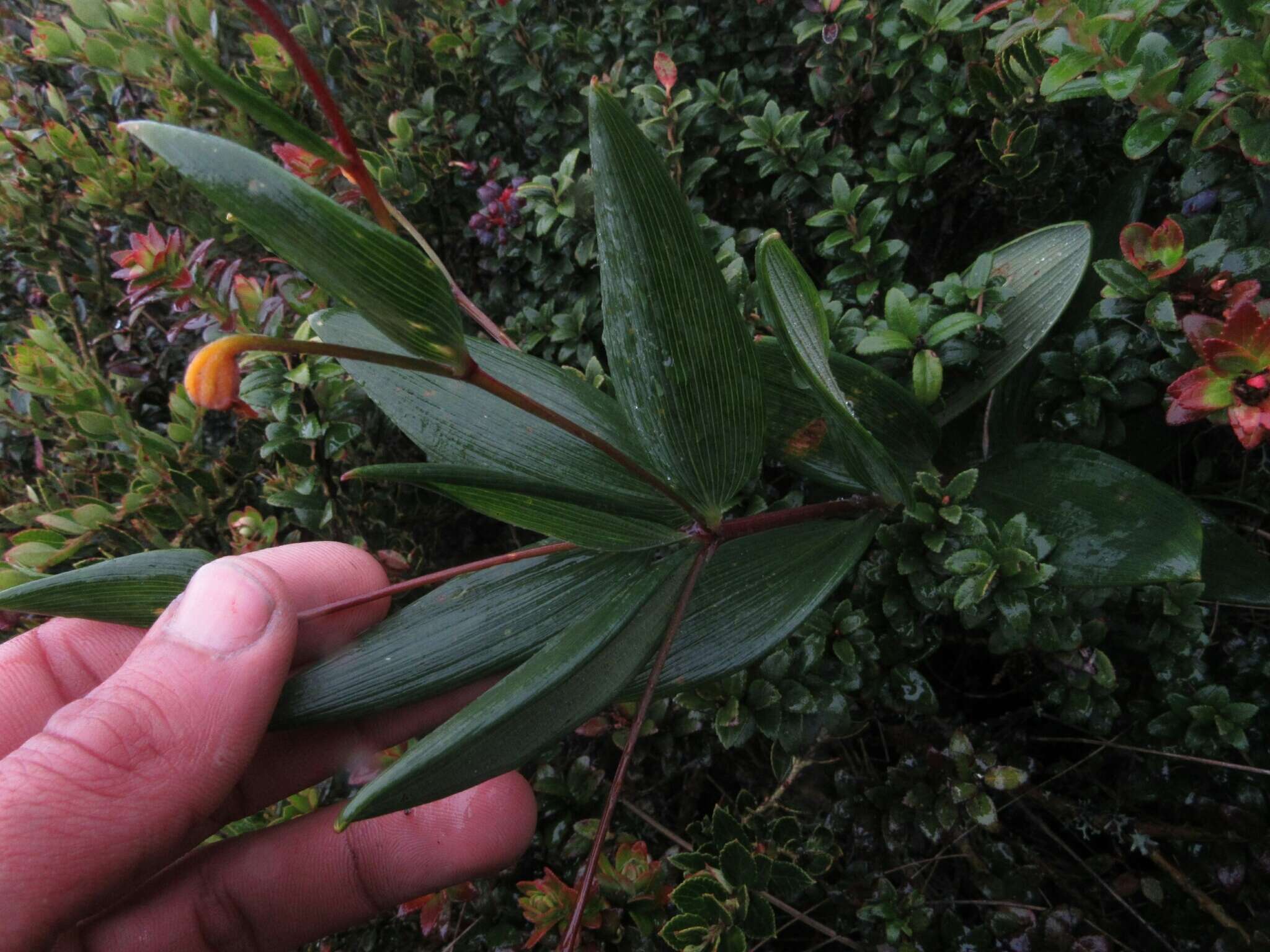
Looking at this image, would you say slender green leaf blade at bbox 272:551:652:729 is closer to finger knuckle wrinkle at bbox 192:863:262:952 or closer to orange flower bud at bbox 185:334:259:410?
orange flower bud at bbox 185:334:259:410

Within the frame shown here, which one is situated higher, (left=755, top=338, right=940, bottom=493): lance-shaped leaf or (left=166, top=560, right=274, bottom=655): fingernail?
(left=166, top=560, right=274, bottom=655): fingernail

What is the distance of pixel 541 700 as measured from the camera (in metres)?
0.69

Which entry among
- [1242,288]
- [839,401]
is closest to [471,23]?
[839,401]

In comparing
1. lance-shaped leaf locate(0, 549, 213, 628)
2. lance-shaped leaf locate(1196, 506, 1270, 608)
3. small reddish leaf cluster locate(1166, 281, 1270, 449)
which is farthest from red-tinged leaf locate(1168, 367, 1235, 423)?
lance-shaped leaf locate(0, 549, 213, 628)

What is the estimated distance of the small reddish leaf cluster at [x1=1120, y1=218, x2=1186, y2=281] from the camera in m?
0.81

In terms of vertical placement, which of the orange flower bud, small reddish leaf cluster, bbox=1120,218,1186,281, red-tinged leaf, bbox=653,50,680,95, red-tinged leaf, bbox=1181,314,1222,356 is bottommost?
red-tinged leaf, bbox=1181,314,1222,356

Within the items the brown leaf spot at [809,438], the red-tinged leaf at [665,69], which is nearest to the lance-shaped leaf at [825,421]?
the brown leaf spot at [809,438]

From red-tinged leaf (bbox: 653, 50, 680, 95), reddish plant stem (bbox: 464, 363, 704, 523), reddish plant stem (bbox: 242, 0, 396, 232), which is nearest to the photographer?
reddish plant stem (bbox: 242, 0, 396, 232)

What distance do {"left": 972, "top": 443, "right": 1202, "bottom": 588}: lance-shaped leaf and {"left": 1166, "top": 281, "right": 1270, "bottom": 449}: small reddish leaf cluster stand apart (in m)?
0.11

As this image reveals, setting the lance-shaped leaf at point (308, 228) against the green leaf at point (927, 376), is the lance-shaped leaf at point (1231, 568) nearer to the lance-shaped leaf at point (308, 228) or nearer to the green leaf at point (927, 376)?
the green leaf at point (927, 376)

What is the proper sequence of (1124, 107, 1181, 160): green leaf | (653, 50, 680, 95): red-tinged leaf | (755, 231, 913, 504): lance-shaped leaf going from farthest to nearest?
(653, 50, 680, 95): red-tinged leaf, (1124, 107, 1181, 160): green leaf, (755, 231, 913, 504): lance-shaped leaf

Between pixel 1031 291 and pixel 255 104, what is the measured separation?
86 cm

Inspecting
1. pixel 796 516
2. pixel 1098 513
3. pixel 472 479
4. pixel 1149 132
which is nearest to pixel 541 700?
pixel 472 479

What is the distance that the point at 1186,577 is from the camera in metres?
0.77
